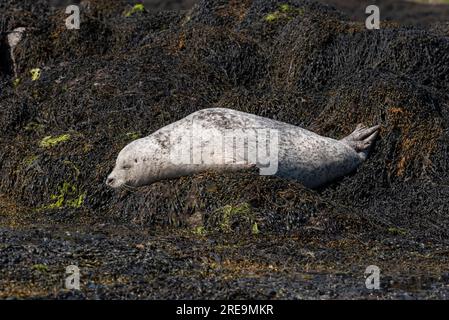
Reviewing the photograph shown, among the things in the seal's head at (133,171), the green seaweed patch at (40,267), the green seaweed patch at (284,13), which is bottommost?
the green seaweed patch at (40,267)

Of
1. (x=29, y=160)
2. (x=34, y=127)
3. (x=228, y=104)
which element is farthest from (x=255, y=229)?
(x=34, y=127)

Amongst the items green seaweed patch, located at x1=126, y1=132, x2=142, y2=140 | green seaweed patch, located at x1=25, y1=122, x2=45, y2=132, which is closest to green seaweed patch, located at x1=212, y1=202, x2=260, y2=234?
green seaweed patch, located at x1=126, y1=132, x2=142, y2=140

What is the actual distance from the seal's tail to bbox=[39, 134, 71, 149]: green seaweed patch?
2.44 metres

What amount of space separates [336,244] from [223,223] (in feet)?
2.90

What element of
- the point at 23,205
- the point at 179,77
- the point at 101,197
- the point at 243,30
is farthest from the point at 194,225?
the point at 243,30

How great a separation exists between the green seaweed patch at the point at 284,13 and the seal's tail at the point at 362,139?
2780mm

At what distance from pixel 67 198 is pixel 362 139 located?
256 cm

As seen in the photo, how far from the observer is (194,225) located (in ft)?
26.1

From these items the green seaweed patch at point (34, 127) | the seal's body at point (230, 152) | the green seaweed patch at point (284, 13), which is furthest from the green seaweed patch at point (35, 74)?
the green seaweed patch at point (284, 13)

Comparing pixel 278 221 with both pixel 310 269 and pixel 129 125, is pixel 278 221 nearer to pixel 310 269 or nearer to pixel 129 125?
pixel 310 269

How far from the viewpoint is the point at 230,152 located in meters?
8.57

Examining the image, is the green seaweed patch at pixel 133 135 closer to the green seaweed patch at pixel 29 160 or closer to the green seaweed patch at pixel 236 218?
the green seaweed patch at pixel 29 160

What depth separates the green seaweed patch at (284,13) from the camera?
11.8 metres

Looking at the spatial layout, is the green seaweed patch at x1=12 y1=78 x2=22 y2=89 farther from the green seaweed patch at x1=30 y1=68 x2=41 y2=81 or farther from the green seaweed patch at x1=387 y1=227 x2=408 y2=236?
the green seaweed patch at x1=387 y1=227 x2=408 y2=236
